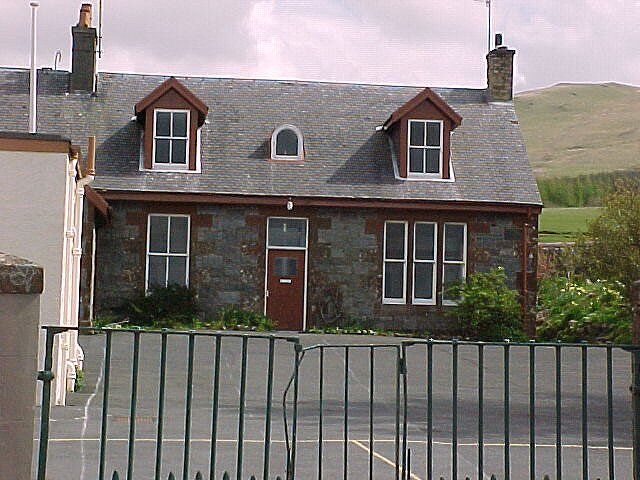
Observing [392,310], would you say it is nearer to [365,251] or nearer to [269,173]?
[365,251]

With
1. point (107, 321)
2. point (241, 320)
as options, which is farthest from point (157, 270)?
point (241, 320)

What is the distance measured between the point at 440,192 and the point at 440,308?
2930mm

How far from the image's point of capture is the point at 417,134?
2808 cm

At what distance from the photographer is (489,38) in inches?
1229

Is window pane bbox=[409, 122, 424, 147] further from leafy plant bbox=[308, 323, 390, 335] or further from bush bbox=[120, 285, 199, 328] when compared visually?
bush bbox=[120, 285, 199, 328]

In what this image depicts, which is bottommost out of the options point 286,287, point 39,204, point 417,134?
point 286,287

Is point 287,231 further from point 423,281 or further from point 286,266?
point 423,281

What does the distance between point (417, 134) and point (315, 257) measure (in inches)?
163

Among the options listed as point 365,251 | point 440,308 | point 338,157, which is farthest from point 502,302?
point 338,157

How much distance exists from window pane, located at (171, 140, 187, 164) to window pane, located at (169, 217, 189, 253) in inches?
59.4

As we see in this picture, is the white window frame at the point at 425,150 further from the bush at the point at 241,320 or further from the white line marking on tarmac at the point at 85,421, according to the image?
the white line marking on tarmac at the point at 85,421

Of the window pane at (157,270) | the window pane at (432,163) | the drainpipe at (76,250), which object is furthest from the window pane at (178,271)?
the drainpipe at (76,250)

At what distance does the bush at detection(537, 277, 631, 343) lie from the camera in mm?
25516

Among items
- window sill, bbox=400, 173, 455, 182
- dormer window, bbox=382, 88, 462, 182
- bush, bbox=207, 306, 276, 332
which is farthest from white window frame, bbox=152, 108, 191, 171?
window sill, bbox=400, 173, 455, 182
